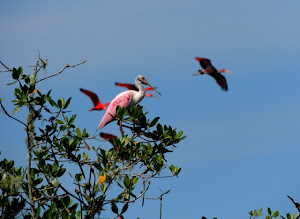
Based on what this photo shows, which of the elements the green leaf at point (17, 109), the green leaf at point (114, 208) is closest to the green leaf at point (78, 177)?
the green leaf at point (114, 208)

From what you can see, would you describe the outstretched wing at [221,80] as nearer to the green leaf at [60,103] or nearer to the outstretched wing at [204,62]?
the outstretched wing at [204,62]

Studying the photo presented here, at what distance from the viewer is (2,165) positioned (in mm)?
8258

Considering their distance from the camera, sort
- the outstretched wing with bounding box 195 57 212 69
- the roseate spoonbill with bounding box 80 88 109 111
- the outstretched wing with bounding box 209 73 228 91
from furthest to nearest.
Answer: the outstretched wing with bounding box 209 73 228 91, the outstretched wing with bounding box 195 57 212 69, the roseate spoonbill with bounding box 80 88 109 111

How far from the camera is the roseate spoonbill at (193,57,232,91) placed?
12.5 meters

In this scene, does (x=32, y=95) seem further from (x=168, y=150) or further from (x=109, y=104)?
(x=109, y=104)

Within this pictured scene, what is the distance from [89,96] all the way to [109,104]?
1249 mm

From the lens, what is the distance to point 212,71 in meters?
13.1

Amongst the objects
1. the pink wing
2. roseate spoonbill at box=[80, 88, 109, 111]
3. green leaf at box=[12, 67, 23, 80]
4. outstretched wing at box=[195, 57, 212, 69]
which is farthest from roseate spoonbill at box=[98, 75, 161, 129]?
green leaf at box=[12, 67, 23, 80]

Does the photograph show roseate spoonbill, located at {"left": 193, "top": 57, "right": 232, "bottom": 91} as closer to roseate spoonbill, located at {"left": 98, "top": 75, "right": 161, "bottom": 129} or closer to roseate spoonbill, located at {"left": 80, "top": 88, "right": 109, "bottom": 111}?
roseate spoonbill, located at {"left": 98, "top": 75, "right": 161, "bottom": 129}

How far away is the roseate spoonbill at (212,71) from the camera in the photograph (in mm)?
12500

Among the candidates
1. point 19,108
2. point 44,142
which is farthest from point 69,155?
point 19,108

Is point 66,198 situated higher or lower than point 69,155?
lower

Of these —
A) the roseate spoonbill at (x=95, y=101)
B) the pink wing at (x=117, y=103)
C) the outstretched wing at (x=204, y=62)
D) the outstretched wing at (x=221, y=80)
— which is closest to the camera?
the roseate spoonbill at (x=95, y=101)

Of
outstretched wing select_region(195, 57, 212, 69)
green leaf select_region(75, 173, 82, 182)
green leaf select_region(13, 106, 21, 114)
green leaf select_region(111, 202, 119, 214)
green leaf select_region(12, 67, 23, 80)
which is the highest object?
outstretched wing select_region(195, 57, 212, 69)
